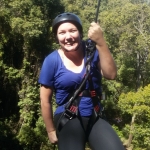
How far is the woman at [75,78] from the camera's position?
148 cm

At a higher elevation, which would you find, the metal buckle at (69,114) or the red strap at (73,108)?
the red strap at (73,108)

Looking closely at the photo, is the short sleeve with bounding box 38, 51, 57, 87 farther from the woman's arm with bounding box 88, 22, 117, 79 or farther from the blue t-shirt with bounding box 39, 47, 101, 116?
the woman's arm with bounding box 88, 22, 117, 79

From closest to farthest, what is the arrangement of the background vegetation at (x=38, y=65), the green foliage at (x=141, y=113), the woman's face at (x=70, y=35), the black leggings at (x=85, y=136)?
the black leggings at (x=85, y=136)
the woman's face at (x=70, y=35)
the green foliage at (x=141, y=113)
the background vegetation at (x=38, y=65)

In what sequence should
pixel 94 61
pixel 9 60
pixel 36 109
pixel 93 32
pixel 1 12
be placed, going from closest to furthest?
pixel 93 32
pixel 94 61
pixel 1 12
pixel 36 109
pixel 9 60

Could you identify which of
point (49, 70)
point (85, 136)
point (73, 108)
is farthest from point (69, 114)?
Answer: point (49, 70)

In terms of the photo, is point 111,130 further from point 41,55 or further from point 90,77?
point 41,55

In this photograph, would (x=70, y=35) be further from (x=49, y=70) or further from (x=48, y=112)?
(x=48, y=112)

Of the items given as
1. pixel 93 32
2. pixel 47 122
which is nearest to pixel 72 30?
pixel 93 32

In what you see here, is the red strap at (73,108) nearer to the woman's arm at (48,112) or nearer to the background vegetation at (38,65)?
the woman's arm at (48,112)

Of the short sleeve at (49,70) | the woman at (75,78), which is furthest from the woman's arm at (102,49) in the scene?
the short sleeve at (49,70)

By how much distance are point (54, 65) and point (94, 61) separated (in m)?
0.24

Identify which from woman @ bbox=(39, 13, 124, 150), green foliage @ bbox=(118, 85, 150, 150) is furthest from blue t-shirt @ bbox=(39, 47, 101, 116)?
green foliage @ bbox=(118, 85, 150, 150)

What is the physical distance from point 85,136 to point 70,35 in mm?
598

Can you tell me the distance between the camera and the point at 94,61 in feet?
5.20
